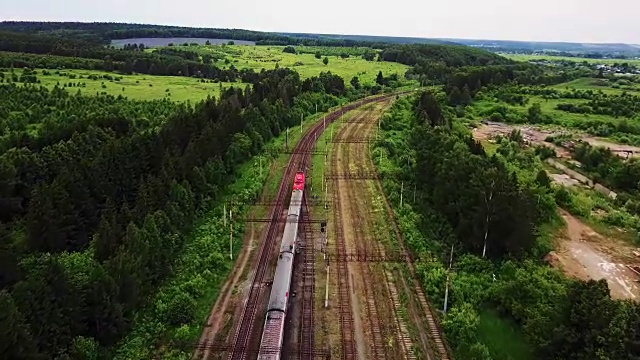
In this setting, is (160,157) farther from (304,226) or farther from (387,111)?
(387,111)

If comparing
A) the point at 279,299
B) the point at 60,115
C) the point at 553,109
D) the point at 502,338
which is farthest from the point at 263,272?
the point at 553,109

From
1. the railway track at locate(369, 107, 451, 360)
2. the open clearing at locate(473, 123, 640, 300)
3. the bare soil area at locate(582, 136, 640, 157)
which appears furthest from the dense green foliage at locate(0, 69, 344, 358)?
the bare soil area at locate(582, 136, 640, 157)

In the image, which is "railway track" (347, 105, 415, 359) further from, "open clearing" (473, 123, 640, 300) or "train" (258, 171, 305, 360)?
"open clearing" (473, 123, 640, 300)

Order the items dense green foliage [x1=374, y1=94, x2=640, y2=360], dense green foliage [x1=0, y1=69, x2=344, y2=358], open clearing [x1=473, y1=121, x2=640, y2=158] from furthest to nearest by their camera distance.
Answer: open clearing [x1=473, y1=121, x2=640, y2=158] → dense green foliage [x1=0, y1=69, x2=344, y2=358] → dense green foliage [x1=374, y1=94, x2=640, y2=360]

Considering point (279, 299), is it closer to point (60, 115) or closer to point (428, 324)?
point (428, 324)

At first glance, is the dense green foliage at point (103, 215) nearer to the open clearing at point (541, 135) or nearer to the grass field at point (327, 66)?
the open clearing at point (541, 135)

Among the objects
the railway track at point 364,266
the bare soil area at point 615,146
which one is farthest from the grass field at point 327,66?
the railway track at point 364,266
